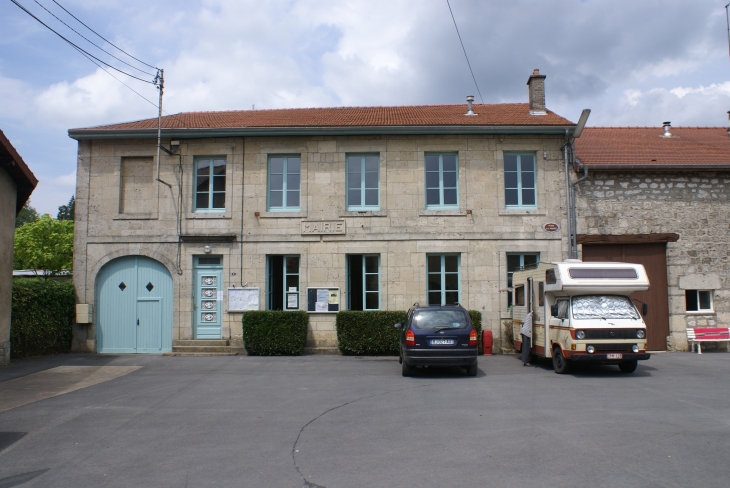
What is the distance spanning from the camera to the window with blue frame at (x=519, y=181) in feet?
56.0

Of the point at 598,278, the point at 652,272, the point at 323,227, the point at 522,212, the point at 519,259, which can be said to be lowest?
the point at 598,278

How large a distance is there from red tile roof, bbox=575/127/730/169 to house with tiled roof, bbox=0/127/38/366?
14.6m

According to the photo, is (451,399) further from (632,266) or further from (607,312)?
(632,266)

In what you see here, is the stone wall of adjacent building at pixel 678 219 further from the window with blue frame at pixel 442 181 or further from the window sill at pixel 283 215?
the window sill at pixel 283 215

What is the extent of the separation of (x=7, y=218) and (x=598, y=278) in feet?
43.5

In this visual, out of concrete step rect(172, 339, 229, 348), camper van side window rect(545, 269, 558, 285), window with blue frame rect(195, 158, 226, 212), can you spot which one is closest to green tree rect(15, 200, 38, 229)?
window with blue frame rect(195, 158, 226, 212)

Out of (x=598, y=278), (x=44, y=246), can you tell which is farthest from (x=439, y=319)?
(x=44, y=246)

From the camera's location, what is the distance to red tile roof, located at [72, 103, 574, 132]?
16.9 metres

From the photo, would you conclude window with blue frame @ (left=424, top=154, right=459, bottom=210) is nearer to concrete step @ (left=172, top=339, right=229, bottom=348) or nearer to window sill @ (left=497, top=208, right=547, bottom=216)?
window sill @ (left=497, top=208, right=547, bottom=216)

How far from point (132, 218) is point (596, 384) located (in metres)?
13.0

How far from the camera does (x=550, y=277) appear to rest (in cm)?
1275

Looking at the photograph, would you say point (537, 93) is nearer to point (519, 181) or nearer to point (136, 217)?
point (519, 181)

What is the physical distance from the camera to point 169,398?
394 inches

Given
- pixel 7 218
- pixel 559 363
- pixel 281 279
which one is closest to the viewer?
pixel 559 363
